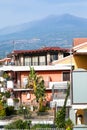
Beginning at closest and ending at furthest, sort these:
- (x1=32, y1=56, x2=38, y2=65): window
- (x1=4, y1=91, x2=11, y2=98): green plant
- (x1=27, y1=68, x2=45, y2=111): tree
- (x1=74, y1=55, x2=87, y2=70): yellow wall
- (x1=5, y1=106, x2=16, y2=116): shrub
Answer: (x1=74, y1=55, x2=87, y2=70): yellow wall, (x1=5, y1=106, x2=16, y2=116): shrub, (x1=27, y1=68, x2=45, y2=111): tree, (x1=4, y1=91, x2=11, y2=98): green plant, (x1=32, y1=56, x2=38, y2=65): window

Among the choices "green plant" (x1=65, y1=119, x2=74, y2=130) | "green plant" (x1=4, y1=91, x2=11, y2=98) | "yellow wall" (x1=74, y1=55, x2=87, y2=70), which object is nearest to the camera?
"yellow wall" (x1=74, y1=55, x2=87, y2=70)

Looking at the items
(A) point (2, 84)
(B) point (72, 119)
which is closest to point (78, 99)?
(B) point (72, 119)

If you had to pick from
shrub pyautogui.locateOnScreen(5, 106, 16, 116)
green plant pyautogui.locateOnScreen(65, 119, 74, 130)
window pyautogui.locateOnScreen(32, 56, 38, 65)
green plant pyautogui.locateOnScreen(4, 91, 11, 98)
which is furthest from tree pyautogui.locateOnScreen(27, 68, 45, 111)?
green plant pyautogui.locateOnScreen(65, 119, 74, 130)

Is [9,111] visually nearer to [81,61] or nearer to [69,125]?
[69,125]

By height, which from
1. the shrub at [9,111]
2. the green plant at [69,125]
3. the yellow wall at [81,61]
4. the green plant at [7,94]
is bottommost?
the green plant at [69,125]

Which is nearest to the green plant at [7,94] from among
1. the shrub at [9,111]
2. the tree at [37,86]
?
the tree at [37,86]

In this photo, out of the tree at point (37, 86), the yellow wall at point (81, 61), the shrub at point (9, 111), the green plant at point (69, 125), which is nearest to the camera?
the yellow wall at point (81, 61)


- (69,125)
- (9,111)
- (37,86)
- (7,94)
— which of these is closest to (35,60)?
(7,94)

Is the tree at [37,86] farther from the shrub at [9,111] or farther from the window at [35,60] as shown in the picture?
the window at [35,60]

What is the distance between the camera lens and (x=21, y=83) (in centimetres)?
4794

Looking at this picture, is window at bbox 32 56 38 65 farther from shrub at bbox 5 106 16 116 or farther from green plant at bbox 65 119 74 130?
green plant at bbox 65 119 74 130

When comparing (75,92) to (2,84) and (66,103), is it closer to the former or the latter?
(66,103)

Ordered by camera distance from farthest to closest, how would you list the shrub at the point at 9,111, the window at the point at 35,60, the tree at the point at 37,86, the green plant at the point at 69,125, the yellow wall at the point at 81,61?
the window at the point at 35,60, the tree at the point at 37,86, the shrub at the point at 9,111, the green plant at the point at 69,125, the yellow wall at the point at 81,61

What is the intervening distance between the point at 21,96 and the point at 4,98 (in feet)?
7.52
